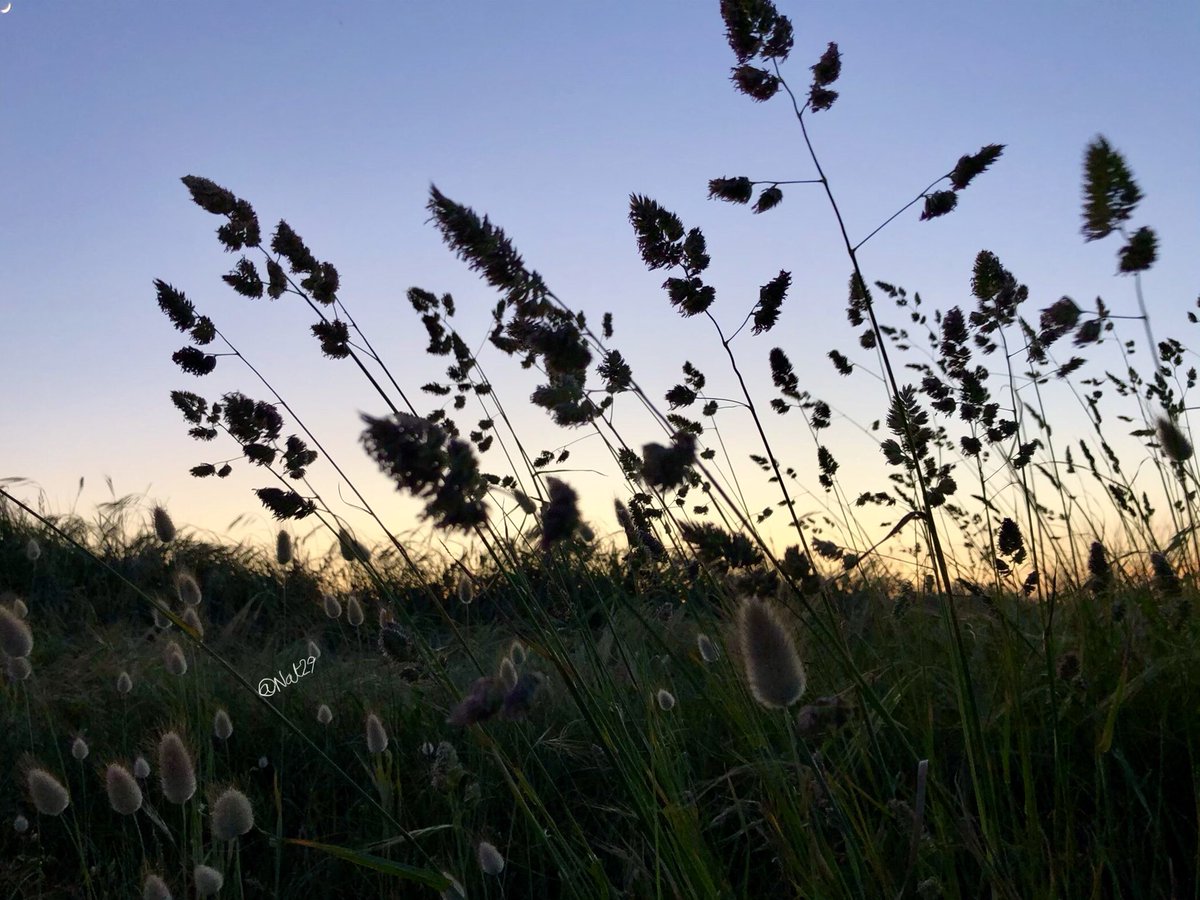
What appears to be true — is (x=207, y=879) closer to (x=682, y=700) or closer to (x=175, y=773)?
(x=175, y=773)

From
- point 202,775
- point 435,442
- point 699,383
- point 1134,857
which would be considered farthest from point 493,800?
point 435,442

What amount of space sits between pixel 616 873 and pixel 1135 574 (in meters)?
1.84

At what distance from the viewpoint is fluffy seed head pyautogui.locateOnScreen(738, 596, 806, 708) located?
124cm

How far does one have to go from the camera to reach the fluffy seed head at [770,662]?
1.24m

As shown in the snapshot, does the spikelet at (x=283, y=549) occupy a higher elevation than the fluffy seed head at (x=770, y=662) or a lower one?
higher

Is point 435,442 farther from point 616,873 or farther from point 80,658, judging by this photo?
point 80,658

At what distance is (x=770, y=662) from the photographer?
4.10 feet

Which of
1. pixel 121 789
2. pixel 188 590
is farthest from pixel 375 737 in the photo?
pixel 188 590
